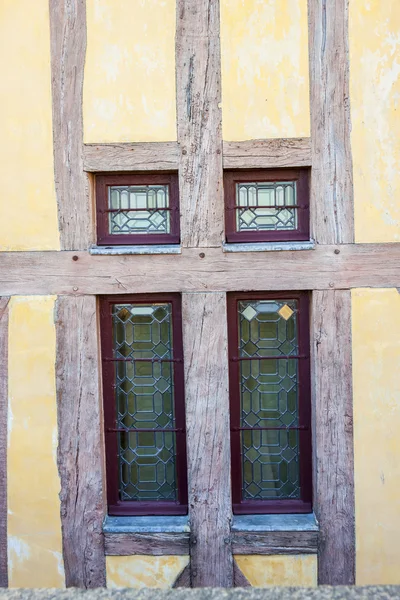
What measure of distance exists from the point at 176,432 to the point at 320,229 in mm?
1507

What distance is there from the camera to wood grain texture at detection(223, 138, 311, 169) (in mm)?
3248

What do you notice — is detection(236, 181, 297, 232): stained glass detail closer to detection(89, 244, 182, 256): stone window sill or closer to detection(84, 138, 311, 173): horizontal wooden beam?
detection(84, 138, 311, 173): horizontal wooden beam

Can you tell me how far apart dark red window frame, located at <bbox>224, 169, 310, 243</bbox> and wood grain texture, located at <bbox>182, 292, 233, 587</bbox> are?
404 millimetres

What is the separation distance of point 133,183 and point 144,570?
2343 millimetres

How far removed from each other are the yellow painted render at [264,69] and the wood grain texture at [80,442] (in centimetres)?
140

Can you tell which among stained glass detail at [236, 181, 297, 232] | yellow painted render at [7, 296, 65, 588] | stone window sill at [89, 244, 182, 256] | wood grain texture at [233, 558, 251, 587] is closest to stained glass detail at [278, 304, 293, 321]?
stained glass detail at [236, 181, 297, 232]

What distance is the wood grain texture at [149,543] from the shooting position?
11.1 ft

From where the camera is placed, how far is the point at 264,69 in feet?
10.6

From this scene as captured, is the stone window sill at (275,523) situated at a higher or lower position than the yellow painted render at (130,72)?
lower

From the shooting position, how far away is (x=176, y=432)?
3.48 meters

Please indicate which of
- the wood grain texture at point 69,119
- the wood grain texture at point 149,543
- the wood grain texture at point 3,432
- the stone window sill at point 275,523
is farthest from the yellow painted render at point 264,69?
the wood grain texture at point 149,543

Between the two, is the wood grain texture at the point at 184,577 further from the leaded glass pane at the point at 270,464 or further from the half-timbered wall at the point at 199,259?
the leaded glass pane at the point at 270,464

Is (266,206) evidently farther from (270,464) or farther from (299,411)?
(270,464)

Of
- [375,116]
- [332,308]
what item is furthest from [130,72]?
[332,308]
